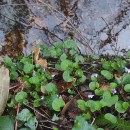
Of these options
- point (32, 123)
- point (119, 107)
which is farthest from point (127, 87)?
point (32, 123)

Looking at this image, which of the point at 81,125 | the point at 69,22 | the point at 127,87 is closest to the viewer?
the point at 81,125

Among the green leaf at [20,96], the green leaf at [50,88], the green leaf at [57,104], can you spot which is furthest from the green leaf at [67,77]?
the green leaf at [20,96]

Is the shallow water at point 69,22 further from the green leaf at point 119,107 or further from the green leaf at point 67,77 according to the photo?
the green leaf at point 119,107

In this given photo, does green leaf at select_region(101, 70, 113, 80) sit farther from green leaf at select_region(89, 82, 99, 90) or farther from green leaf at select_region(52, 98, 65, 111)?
green leaf at select_region(52, 98, 65, 111)

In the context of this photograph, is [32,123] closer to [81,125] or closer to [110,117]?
[81,125]

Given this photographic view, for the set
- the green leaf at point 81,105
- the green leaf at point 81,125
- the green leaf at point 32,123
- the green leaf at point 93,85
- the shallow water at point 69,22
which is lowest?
the green leaf at point 32,123

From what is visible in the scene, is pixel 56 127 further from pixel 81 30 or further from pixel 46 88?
pixel 81 30

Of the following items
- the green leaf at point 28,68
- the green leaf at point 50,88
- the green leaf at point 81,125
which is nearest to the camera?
the green leaf at point 81,125

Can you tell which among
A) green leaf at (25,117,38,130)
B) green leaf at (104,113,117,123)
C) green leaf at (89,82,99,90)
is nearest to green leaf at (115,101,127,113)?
green leaf at (104,113,117,123)
